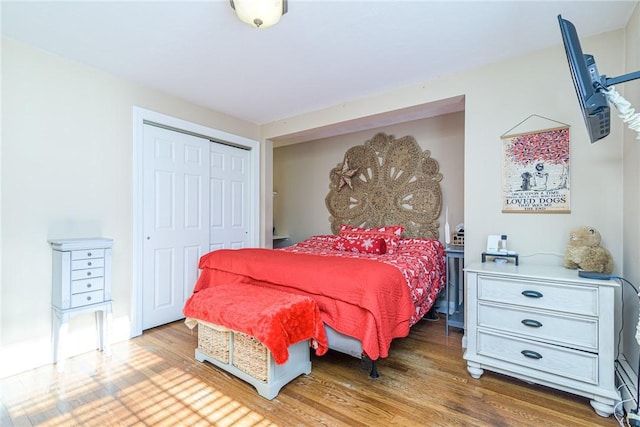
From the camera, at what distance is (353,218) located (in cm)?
425

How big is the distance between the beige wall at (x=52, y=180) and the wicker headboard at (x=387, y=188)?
8.56 feet

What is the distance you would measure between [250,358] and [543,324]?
1846 millimetres

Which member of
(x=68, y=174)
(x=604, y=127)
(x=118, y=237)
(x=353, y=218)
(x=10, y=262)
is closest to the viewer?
Result: (x=604, y=127)

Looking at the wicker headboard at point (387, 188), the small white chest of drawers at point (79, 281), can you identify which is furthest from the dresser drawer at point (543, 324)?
the small white chest of drawers at point (79, 281)

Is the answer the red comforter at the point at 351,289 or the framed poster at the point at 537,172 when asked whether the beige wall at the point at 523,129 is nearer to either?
the framed poster at the point at 537,172

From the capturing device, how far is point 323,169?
4688 mm

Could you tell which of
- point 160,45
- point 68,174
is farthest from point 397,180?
point 68,174

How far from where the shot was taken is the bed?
6.48 ft

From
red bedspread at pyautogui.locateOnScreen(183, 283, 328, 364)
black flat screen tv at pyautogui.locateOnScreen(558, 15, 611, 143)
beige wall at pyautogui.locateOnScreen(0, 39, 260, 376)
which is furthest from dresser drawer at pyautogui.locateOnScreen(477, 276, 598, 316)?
beige wall at pyautogui.locateOnScreen(0, 39, 260, 376)

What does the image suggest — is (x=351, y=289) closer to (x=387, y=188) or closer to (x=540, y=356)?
(x=540, y=356)

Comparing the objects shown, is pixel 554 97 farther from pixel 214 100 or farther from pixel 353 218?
pixel 214 100

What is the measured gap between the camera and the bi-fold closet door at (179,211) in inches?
118

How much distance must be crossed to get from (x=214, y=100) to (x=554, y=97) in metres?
3.13

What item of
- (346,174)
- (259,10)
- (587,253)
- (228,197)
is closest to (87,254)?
(228,197)
